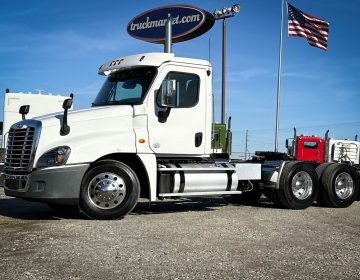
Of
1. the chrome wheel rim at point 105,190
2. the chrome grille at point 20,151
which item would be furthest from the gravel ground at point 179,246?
the chrome grille at point 20,151

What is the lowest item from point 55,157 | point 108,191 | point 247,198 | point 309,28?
point 247,198

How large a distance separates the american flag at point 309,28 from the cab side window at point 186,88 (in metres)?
13.9

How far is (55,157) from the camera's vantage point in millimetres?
7734

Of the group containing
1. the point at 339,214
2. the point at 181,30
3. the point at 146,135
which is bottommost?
the point at 339,214

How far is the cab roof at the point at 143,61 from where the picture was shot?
29.1ft

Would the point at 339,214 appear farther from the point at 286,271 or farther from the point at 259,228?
the point at 286,271

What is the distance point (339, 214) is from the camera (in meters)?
10.2

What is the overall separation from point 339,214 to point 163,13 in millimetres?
6604

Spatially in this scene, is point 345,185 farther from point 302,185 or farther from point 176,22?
point 176,22

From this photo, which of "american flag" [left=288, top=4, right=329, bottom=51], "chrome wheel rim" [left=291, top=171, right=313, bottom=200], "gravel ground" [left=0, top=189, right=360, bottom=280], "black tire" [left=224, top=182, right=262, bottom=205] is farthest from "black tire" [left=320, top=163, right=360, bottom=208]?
"american flag" [left=288, top=4, right=329, bottom=51]

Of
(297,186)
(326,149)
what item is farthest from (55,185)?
(326,149)

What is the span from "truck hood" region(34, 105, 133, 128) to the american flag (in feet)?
50.2

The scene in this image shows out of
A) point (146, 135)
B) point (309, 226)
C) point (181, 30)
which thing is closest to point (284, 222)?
point (309, 226)

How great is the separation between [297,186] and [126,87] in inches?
185
